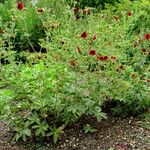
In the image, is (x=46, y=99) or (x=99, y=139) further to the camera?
(x=99, y=139)

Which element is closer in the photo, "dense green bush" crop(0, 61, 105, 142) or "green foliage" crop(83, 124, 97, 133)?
"dense green bush" crop(0, 61, 105, 142)

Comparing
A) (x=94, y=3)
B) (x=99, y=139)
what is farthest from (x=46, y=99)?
(x=94, y=3)

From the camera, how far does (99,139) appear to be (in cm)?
436

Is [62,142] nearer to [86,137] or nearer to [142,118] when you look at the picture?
[86,137]

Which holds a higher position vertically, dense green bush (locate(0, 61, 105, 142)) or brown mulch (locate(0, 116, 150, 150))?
dense green bush (locate(0, 61, 105, 142))

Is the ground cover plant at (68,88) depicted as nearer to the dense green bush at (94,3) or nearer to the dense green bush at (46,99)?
the dense green bush at (46,99)

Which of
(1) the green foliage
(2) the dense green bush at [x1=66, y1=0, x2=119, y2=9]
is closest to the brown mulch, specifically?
(1) the green foliage

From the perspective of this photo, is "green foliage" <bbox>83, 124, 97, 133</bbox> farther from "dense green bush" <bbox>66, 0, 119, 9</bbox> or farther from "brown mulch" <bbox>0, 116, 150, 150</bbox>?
"dense green bush" <bbox>66, 0, 119, 9</bbox>

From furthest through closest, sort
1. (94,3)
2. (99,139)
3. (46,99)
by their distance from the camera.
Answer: (94,3), (99,139), (46,99)

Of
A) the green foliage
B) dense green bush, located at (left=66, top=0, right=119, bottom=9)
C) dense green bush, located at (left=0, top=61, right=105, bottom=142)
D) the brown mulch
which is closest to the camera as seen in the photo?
dense green bush, located at (left=0, top=61, right=105, bottom=142)

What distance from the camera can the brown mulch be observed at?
427 cm

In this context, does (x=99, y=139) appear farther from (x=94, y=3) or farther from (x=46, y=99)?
(x=94, y=3)

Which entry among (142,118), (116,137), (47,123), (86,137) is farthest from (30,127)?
(142,118)

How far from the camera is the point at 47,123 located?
429cm
